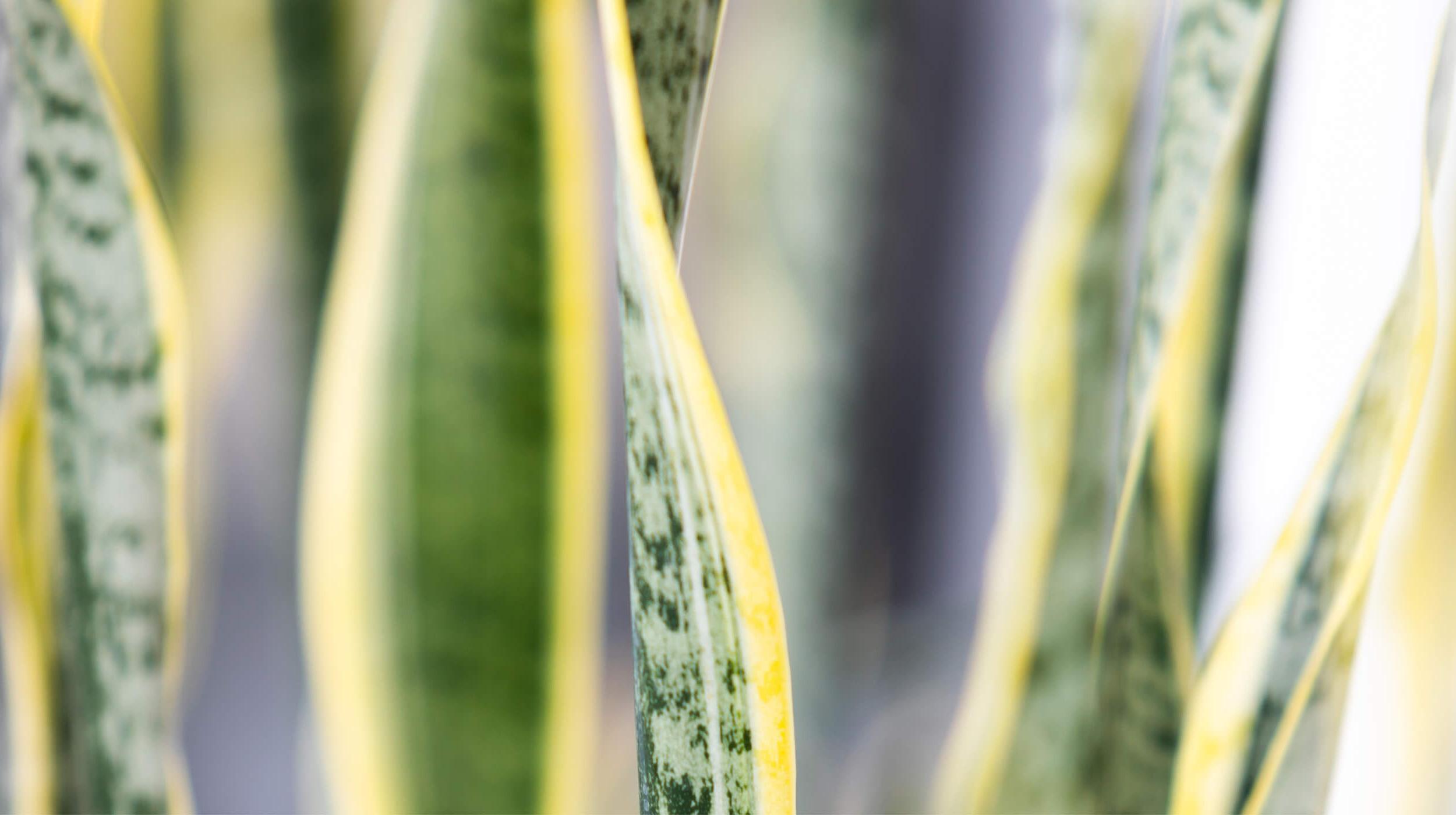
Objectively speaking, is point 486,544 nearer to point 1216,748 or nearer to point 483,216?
point 483,216

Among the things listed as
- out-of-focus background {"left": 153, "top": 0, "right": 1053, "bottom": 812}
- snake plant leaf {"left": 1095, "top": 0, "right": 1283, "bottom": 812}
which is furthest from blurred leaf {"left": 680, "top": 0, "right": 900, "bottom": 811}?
snake plant leaf {"left": 1095, "top": 0, "right": 1283, "bottom": 812}

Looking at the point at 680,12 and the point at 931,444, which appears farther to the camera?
the point at 931,444

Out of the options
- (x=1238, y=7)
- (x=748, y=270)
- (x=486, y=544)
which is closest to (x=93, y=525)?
(x=486, y=544)

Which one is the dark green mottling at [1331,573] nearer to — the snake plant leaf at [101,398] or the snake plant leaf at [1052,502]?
the snake plant leaf at [1052,502]

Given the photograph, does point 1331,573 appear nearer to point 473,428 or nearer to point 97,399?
point 473,428

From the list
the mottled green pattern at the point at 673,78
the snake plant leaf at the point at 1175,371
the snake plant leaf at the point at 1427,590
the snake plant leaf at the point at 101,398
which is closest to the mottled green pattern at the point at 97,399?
the snake plant leaf at the point at 101,398

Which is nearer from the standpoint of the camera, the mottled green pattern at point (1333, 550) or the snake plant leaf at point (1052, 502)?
the mottled green pattern at point (1333, 550)
